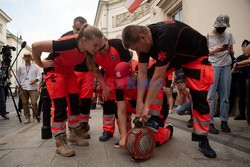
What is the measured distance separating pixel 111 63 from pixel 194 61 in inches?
46.5

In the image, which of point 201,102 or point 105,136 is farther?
point 105,136

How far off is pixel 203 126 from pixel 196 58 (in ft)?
2.48

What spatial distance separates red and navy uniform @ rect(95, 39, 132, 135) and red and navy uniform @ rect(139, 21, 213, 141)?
69cm

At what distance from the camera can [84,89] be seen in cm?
427

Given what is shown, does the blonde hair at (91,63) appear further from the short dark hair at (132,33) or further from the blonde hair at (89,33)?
the short dark hair at (132,33)

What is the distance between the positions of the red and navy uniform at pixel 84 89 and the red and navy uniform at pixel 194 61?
49.6 inches

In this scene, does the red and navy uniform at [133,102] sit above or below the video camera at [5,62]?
below

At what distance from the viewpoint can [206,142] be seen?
3090 millimetres

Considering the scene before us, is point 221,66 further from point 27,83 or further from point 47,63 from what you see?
point 27,83

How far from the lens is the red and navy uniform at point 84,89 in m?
4.26

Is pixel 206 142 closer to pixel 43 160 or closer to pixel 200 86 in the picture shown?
pixel 200 86

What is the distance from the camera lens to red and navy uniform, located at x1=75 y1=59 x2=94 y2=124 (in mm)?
4258

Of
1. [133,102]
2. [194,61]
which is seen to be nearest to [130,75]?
[133,102]

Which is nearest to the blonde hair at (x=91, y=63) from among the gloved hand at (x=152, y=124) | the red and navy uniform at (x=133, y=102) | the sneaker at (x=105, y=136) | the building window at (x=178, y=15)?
the red and navy uniform at (x=133, y=102)
